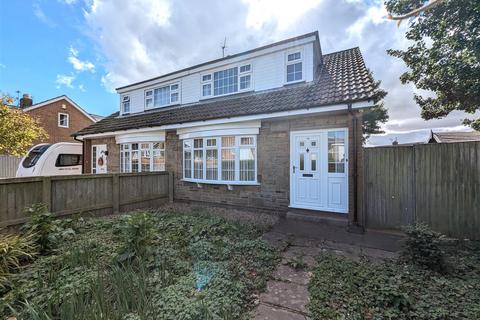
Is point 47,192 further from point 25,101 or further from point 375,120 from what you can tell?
point 375,120

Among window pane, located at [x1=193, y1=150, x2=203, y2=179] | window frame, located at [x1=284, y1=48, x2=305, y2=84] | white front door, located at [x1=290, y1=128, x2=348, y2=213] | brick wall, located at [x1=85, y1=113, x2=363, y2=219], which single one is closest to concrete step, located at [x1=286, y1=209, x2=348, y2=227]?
white front door, located at [x1=290, y1=128, x2=348, y2=213]

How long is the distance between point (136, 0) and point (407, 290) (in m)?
9.82

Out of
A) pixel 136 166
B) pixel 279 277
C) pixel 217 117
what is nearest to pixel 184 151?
pixel 217 117

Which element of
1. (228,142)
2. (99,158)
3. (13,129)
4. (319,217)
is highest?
(13,129)

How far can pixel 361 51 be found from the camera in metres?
10.3

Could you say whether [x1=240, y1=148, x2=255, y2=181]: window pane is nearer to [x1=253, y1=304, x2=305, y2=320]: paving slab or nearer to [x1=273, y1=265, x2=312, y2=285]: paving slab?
[x1=273, y1=265, x2=312, y2=285]: paving slab

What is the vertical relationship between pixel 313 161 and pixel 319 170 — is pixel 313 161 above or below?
above

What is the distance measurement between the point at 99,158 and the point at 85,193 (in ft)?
23.1

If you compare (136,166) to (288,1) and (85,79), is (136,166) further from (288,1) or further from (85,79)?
(288,1)

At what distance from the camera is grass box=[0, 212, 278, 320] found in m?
2.43

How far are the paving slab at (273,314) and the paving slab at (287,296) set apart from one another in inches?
3.5

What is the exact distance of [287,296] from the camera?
290 cm

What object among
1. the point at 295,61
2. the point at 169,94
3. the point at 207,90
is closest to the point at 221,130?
the point at 207,90

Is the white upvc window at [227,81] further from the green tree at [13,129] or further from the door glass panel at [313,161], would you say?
the green tree at [13,129]
